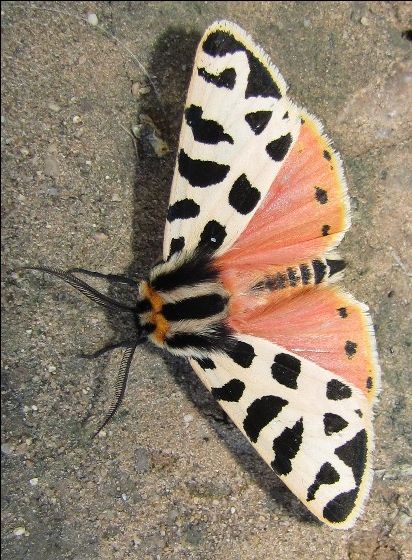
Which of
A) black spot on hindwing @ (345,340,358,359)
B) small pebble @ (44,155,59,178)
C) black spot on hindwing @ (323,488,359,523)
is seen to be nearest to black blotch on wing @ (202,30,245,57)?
small pebble @ (44,155,59,178)

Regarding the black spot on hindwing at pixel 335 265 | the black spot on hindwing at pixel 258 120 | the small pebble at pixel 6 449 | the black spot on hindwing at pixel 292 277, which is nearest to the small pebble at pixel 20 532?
the small pebble at pixel 6 449

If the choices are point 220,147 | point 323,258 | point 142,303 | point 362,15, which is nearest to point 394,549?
point 323,258

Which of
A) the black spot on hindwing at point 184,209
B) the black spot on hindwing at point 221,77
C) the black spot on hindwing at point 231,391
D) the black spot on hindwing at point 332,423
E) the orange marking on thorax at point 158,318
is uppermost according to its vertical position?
the black spot on hindwing at point 221,77

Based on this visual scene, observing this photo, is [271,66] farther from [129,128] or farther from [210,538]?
[210,538]

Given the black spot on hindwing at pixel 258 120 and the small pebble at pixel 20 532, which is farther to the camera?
the small pebble at pixel 20 532

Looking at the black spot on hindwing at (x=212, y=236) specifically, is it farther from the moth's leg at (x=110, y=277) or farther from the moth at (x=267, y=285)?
the moth's leg at (x=110, y=277)

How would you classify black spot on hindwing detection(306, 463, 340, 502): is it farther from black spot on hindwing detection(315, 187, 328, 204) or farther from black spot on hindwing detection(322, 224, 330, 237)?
black spot on hindwing detection(315, 187, 328, 204)
